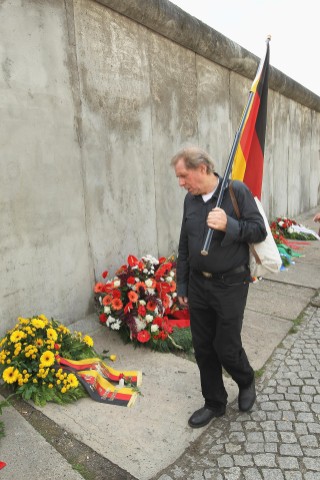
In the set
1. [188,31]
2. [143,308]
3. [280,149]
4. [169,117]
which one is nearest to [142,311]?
[143,308]

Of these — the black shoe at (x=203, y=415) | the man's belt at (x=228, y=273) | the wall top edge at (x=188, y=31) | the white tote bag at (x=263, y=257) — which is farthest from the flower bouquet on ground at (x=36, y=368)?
the wall top edge at (x=188, y=31)

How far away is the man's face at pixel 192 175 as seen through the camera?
219 cm

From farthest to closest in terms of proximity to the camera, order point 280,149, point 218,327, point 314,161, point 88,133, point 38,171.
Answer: point 314,161 < point 280,149 < point 88,133 < point 38,171 < point 218,327

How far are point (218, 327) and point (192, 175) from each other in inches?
35.4

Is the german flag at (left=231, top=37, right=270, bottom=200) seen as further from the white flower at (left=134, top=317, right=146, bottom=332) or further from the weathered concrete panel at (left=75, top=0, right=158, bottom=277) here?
the white flower at (left=134, top=317, right=146, bottom=332)

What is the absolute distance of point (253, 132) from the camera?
3189mm

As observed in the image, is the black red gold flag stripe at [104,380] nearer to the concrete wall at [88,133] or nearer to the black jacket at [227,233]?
the concrete wall at [88,133]

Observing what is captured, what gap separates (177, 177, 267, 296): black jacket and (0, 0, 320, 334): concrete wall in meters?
1.50

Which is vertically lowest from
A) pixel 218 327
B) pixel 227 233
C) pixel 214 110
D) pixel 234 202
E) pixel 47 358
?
pixel 47 358

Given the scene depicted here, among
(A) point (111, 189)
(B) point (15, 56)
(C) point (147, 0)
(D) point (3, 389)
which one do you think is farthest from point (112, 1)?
(D) point (3, 389)

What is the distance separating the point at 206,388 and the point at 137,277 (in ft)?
4.54

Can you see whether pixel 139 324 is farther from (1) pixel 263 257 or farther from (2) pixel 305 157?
(2) pixel 305 157

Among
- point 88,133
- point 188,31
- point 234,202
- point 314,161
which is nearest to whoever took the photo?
point 234,202

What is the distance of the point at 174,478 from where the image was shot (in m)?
2.06
